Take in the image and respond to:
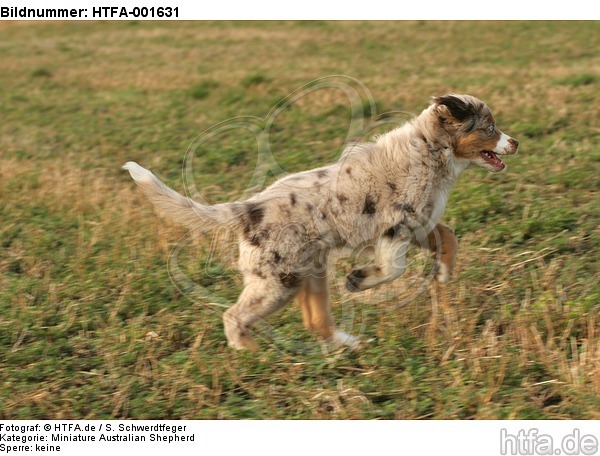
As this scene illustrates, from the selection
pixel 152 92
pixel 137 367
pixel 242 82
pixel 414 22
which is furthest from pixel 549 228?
pixel 414 22

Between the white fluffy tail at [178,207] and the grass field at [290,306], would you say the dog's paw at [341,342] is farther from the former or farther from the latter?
the white fluffy tail at [178,207]

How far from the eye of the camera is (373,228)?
21.2 feet

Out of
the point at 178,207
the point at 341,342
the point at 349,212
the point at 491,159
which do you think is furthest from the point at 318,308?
the point at 491,159

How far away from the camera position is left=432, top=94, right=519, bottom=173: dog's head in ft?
21.7

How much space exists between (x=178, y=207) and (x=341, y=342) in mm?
1600

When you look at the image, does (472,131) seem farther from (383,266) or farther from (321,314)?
(321,314)

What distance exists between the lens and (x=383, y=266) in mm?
6430

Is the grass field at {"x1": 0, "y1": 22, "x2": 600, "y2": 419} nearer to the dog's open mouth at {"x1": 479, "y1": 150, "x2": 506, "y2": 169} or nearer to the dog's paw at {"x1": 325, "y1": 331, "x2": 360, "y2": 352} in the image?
the dog's paw at {"x1": 325, "y1": 331, "x2": 360, "y2": 352}

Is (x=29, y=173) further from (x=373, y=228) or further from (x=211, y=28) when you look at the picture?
(x=211, y=28)

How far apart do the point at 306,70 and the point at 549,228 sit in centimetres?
889

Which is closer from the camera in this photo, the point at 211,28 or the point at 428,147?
the point at 428,147

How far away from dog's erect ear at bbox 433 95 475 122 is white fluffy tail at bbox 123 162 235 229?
1820mm

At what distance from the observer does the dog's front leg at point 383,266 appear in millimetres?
6406

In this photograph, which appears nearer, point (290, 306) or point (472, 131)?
point (472, 131)
